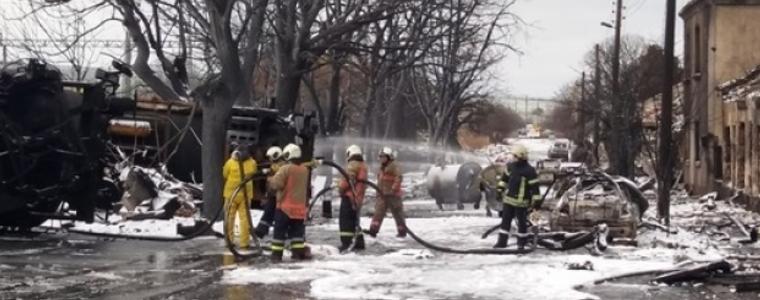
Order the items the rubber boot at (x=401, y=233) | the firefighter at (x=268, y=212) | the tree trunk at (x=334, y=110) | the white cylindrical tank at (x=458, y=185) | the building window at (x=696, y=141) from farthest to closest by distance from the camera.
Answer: the building window at (x=696, y=141) < the tree trunk at (x=334, y=110) < the white cylindrical tank at (x=458, y=185) < the rubber boot at (x=401, y=233) < the firefighter at (x=268, y=212)

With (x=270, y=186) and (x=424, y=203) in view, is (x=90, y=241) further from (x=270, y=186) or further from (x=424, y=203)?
(x=424, y=203)

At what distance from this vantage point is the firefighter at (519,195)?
57.5ft

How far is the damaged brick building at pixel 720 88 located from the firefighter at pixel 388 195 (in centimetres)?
1563

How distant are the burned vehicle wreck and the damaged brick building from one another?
44.0 ft

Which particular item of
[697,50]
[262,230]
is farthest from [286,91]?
[697,50]

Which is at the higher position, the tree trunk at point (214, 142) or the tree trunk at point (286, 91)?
the tree trunk at point (286, 91)

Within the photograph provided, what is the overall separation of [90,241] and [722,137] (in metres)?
24.5

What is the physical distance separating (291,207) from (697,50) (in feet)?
94.0

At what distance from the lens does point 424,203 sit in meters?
35.4

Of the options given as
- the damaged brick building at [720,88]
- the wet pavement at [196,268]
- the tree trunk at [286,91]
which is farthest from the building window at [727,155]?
the wet pavement at [196,268]

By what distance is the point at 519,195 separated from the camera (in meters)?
17.6

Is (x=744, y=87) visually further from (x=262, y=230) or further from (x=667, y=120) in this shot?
(x=262, y=230)

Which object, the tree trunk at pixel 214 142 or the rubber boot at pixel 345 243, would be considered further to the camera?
the tree trunk at pixel 214 142

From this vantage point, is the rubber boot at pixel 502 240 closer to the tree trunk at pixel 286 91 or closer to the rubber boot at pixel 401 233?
the rubber boot at pixel 401 233
